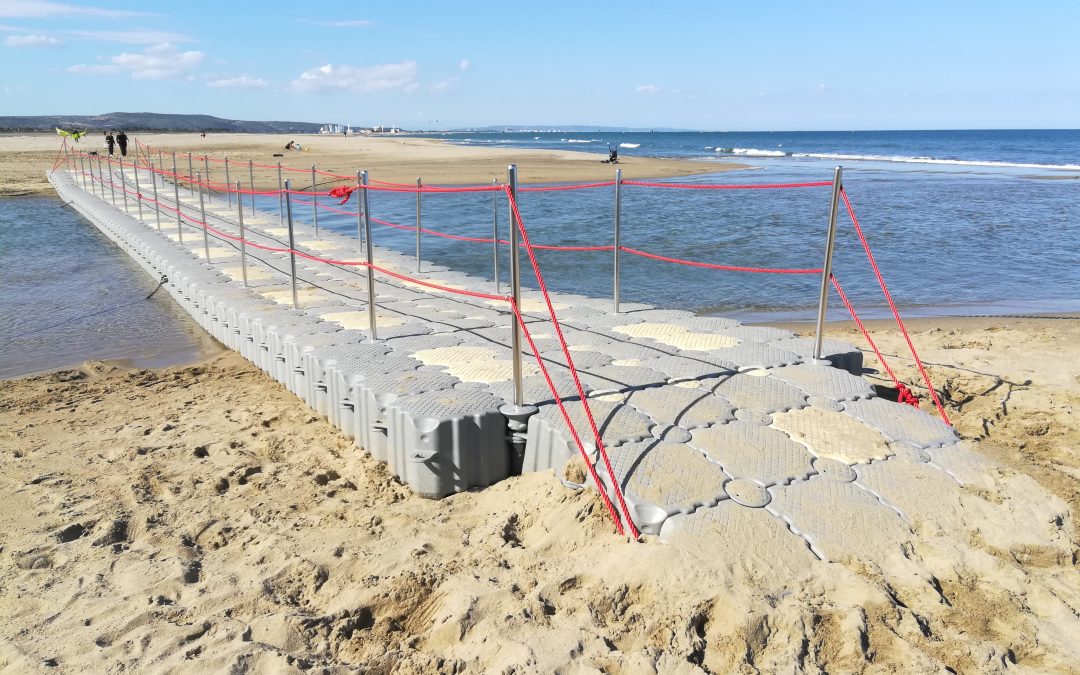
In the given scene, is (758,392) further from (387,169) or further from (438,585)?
(387,169)

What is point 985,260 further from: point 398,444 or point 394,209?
point 394,209

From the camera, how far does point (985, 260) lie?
1291 cm

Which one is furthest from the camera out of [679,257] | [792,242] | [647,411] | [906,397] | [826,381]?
[792,242]

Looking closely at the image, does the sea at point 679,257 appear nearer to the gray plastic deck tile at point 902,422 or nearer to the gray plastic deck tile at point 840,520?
the gray plastic deck tile at point 902,422

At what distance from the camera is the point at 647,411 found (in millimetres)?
4082

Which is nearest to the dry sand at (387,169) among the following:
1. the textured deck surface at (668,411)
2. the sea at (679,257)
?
the sea at (679,257)

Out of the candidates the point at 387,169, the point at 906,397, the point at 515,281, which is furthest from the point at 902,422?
the point at 387,169

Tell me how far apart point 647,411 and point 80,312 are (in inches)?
316

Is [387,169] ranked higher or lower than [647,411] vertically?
higher

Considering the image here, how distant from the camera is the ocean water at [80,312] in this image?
24.5 ft

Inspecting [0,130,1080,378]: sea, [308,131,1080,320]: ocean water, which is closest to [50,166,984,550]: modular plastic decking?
[0,130,1080,378]: sea

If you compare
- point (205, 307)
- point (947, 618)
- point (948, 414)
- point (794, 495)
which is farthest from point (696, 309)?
point (947, 618)

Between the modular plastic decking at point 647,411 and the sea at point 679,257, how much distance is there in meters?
1.40

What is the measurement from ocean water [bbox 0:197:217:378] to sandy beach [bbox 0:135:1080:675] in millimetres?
2925
